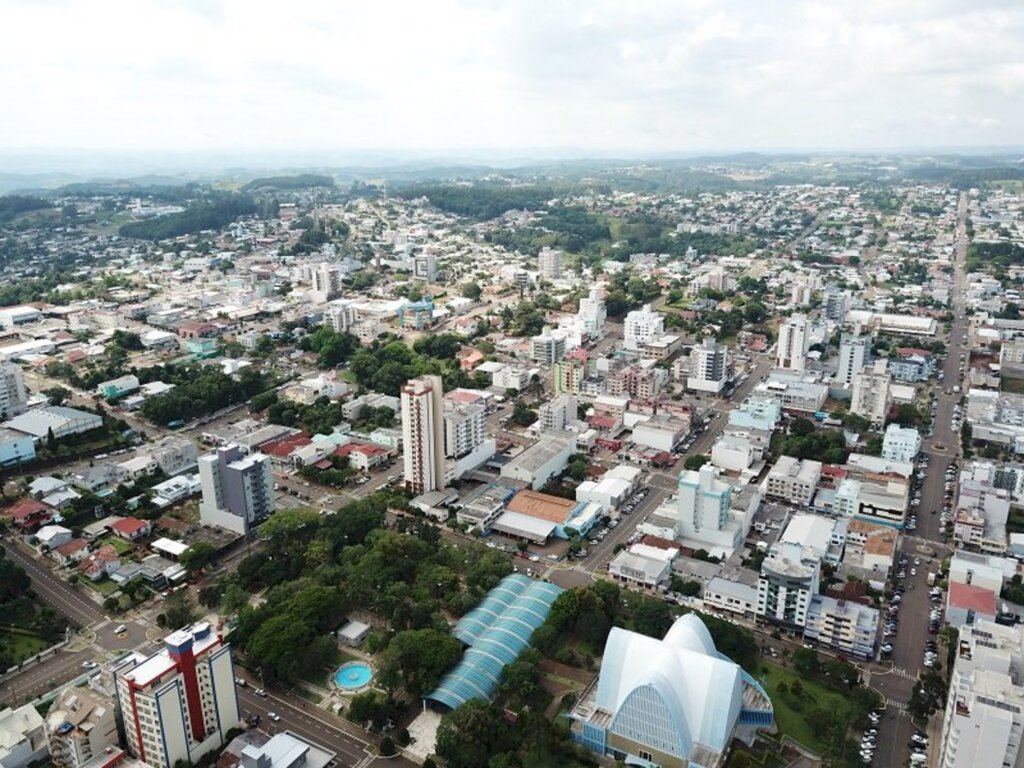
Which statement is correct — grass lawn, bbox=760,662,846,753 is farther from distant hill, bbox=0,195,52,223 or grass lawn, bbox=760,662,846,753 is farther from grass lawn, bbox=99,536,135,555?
distant hill, bbox=0,195,52,223

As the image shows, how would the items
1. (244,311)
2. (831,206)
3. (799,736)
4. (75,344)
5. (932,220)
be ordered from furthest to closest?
(831,206) < (932,220) < (244,311) < (75,344) < (799,736)

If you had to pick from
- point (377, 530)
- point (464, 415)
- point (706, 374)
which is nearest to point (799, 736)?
point (377, 530)

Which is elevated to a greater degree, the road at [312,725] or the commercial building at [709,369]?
the commercial building at [709,369]

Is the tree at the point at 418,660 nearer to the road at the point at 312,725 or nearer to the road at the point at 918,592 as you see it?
the road at the point at 312,725

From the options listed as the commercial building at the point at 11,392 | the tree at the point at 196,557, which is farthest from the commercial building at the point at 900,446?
the commercial building at the point at 11,392

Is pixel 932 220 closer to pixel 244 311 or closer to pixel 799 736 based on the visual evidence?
pixel 244 311

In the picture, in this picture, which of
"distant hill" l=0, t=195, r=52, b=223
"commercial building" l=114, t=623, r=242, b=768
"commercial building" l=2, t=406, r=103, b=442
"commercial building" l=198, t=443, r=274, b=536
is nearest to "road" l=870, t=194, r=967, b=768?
"commercial building" l=114, t=623, r=242, b=768
